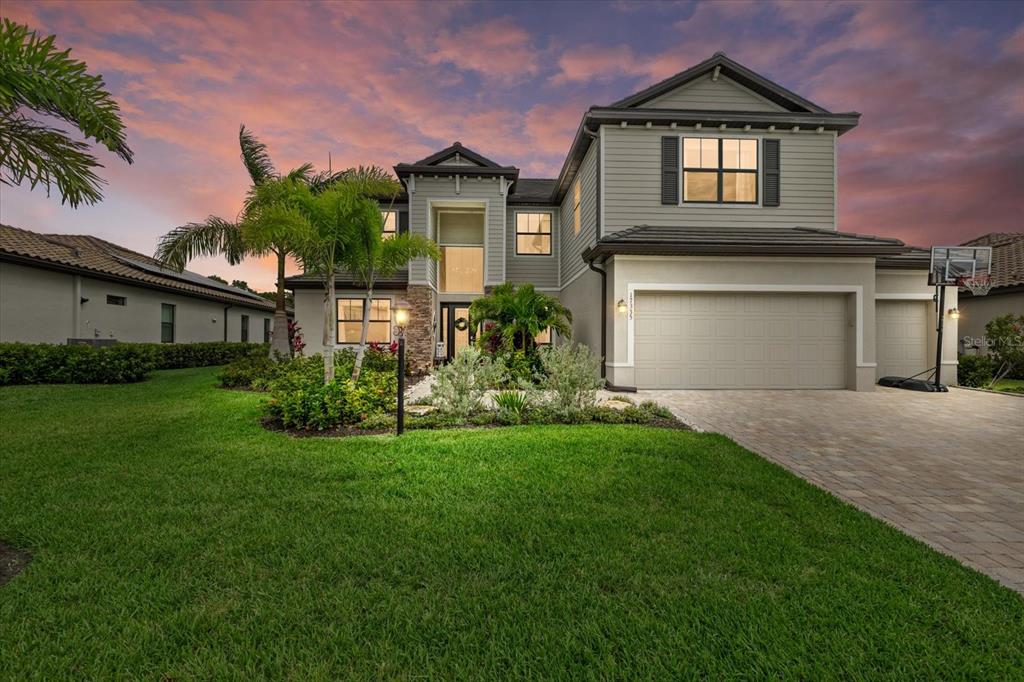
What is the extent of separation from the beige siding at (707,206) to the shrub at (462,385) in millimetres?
5837

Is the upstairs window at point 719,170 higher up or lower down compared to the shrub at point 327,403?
higher up

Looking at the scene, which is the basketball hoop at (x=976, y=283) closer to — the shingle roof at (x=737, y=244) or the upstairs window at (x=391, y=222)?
the shingle roof at (x=737, y=244)

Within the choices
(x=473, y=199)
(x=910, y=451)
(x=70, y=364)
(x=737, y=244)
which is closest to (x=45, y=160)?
(x=70, y=364)

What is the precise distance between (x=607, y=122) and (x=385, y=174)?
575cm

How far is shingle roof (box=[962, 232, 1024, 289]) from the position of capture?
1286 cm

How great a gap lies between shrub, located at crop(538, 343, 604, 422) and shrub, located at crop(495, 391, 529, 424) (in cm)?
40

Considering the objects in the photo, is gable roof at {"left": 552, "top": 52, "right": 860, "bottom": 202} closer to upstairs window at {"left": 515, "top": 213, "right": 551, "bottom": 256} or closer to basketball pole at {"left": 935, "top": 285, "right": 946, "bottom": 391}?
upstairs window at {"left": 515, "top": 213, "right": 551, "bottom": 256}

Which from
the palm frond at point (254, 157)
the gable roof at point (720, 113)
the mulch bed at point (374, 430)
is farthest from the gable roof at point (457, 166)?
the mulch bed at point (374, 430)

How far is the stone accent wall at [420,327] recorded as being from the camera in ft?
42.9

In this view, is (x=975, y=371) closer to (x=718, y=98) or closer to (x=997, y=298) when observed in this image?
(x=997, y=298)

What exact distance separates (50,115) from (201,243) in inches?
420

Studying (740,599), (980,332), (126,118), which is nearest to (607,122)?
(126,118)

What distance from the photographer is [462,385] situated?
6.07 meters

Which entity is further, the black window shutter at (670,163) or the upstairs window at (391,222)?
the upstairs window at (391,222)
